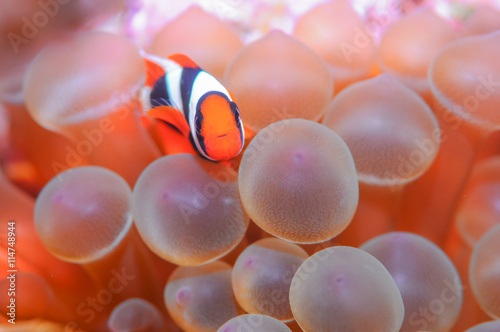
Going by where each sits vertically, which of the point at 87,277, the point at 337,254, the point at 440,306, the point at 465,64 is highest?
the point at 465,64

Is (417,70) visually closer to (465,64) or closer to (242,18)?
(465,64)

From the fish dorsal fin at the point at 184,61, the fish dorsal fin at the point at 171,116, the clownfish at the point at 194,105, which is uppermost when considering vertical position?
the fish dorsal fin at the point at 184,61

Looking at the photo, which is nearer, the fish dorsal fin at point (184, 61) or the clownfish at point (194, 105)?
the clownfish at point (194, 105)

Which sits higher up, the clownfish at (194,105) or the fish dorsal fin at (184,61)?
the fish dorsal fin at (184,61)

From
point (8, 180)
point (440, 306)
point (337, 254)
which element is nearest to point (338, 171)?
point (337, 254)

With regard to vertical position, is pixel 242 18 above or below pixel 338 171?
below
